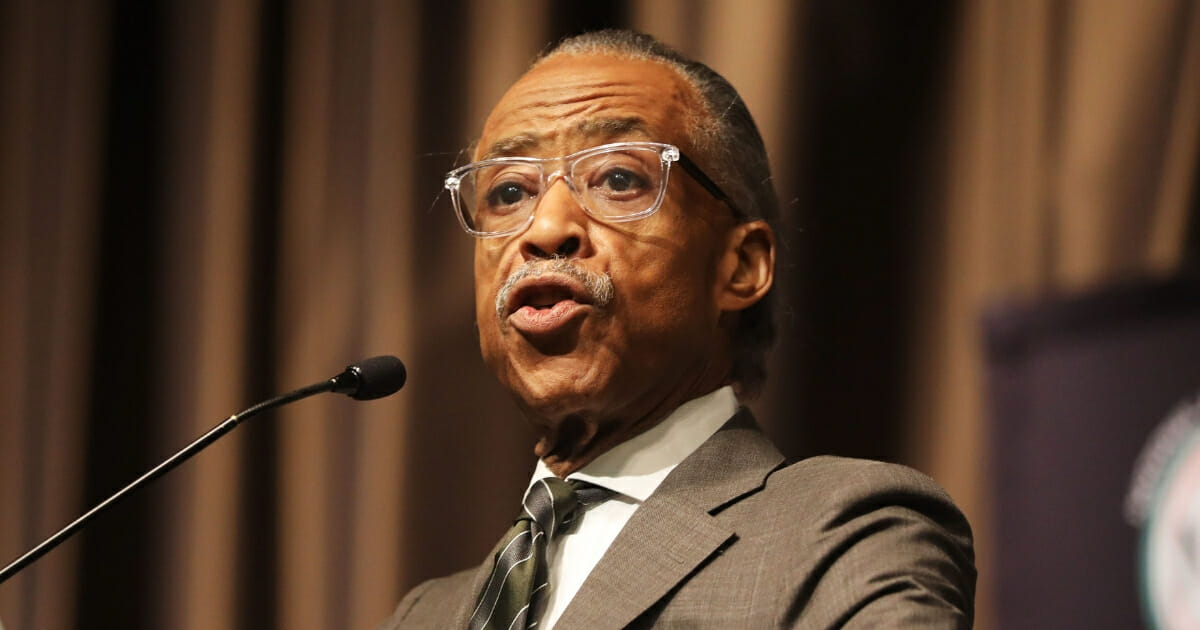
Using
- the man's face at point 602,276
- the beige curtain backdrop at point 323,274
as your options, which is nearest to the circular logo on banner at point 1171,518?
the man's face at point 602,276

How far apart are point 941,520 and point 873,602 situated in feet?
0.79

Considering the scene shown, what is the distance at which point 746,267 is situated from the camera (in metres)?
1.92

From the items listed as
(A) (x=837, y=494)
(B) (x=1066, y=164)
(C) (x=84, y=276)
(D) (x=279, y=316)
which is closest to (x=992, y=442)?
(A) (x=837, y=494)

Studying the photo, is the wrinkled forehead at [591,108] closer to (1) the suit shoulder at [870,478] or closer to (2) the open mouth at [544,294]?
(2) the open mouth at [544,294]

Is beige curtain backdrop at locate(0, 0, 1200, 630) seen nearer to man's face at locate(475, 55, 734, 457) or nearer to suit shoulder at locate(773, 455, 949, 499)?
man's face at locate(475, 55, 734, 457)

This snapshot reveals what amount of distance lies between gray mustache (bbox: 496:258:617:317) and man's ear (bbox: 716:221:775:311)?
0.22 m

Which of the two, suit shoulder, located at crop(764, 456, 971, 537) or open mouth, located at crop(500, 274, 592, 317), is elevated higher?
open mouth, located at crop(500, 274, 592, 317)

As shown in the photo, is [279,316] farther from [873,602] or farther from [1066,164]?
[873,602]

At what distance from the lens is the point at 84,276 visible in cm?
269

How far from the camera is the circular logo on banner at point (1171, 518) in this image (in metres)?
0.51

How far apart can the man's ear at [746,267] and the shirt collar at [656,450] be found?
166 millimetres

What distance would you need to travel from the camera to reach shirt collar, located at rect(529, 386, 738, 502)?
5.52 ft

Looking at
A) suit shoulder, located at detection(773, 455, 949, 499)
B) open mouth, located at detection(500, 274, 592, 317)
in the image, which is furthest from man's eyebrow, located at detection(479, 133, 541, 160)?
suit shoulder, located at detection(773, 455, 949, 499)

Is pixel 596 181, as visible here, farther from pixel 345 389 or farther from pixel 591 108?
pixel 345 389
